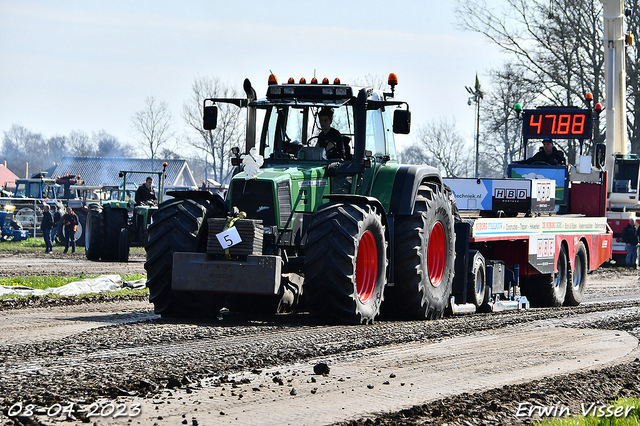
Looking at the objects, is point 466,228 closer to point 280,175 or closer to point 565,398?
point 280,175

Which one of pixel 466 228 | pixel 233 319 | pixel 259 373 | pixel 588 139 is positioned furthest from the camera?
pixel 588 139

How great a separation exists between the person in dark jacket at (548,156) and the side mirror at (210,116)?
8.64 meters

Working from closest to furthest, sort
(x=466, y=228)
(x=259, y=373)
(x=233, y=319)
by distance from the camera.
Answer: (x=259, y=373) → (x=233, y=319) → (x=466, y=228)

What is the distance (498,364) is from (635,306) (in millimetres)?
7173

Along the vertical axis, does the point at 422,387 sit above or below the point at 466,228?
below

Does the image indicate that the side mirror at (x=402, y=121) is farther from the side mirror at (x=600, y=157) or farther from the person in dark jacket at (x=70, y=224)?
the person in dark jacket at (x=70, y=224)

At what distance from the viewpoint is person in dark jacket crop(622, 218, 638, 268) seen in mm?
26484

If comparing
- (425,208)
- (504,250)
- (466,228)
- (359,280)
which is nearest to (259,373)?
(359,280)

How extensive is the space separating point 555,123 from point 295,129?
29.2 ft

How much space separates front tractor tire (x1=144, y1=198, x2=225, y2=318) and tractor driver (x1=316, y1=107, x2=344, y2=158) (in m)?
1.63

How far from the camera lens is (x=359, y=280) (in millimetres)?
9594

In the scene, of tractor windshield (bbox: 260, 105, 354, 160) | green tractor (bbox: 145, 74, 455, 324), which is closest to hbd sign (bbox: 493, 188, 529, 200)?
green tractor (bbox: 145, 74, 455, 324)

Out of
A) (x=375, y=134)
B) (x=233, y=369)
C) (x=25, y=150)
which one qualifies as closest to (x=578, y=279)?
(x=375, y=134)

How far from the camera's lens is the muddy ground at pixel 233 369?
538 cm
